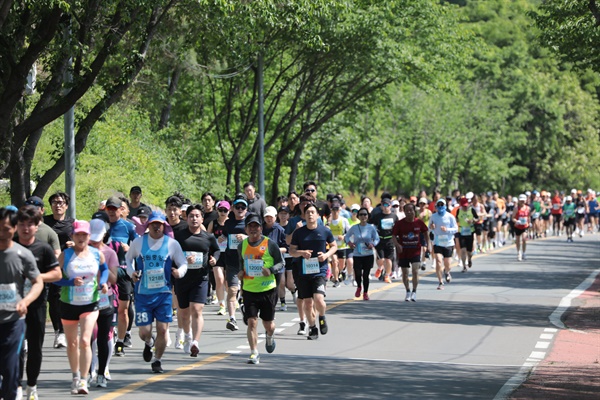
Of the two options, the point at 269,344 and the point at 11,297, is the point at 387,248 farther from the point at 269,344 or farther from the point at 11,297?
the point at 11,297

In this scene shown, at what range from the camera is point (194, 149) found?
46.5 metres

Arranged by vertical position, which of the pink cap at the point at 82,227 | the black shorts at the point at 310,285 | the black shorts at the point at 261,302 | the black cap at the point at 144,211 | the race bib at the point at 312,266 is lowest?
the black shorts at the point at 261,302

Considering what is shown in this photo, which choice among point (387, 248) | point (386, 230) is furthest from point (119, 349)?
point (386, 230)

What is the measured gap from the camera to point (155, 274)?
517 inches

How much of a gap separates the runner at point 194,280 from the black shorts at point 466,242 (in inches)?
636

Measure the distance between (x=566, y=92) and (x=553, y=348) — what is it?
236 feet

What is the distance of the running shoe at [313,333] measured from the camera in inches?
657

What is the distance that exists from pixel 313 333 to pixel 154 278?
13.2 ft

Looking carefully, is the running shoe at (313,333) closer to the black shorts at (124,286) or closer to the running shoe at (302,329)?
the running shoe at (302,329)

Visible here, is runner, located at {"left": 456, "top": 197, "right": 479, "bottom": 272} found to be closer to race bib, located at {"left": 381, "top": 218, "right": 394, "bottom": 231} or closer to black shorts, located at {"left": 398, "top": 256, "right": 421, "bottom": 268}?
race bib, located at {"left": 381, "top": 218, "right": 394, "bottom": 231}

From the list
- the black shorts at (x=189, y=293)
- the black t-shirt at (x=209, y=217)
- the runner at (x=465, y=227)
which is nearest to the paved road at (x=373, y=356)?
the black shorts at (x=189, y=293)

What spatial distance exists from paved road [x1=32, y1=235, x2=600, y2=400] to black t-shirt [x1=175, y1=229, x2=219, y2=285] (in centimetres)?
91

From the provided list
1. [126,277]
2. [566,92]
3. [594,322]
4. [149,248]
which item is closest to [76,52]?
[126,277]

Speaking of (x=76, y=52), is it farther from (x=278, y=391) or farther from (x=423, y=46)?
(x=423, y=46)
